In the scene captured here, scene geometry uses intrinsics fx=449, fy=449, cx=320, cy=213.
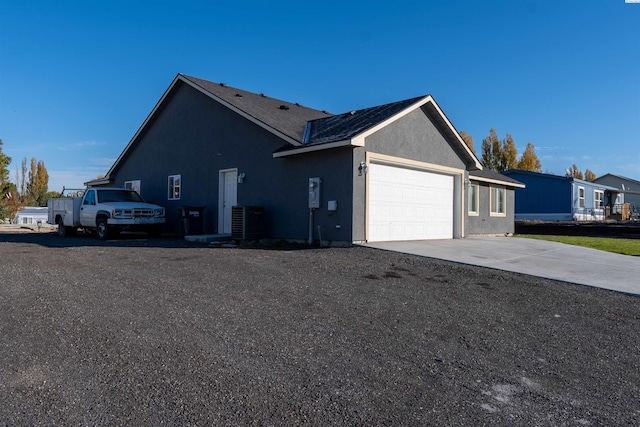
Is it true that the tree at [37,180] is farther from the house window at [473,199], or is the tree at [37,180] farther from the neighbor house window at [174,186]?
the house window at [473,199]

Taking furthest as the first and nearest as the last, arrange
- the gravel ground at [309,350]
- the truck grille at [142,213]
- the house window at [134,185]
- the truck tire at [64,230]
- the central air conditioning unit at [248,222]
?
the house window at [134,185] → the truck tire at [64,230] → the truck grille at [142,213] → the central air conditioning unit at [248,222] → the gravel ground at [309,350]

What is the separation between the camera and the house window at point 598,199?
115ft

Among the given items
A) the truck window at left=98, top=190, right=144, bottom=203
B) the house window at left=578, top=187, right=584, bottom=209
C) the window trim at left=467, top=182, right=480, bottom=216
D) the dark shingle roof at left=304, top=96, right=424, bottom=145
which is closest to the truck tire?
the truck window at left=98, top=190, right=144, bottom=203

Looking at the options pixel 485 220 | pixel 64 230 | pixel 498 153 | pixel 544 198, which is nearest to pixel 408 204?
pixel 485 220

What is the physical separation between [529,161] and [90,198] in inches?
1878

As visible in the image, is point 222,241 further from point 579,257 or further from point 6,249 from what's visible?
point 579,257

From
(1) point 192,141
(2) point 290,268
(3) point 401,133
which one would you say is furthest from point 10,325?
(1) point 192,141

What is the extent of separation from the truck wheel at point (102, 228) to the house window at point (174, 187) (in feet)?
11.4

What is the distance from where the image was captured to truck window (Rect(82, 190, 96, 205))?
14.8 meters

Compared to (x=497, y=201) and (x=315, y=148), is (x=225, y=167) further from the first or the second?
(x=497, y=201)

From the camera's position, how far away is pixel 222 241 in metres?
13.5

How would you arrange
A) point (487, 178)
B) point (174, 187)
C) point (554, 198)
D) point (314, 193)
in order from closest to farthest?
point (314, 193) < point (174, 187) < point (487, 178) < point (554, 198)

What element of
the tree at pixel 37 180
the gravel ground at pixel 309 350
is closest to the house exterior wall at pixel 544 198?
the gravel ground at pixel 309 350

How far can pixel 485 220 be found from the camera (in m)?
18.0
